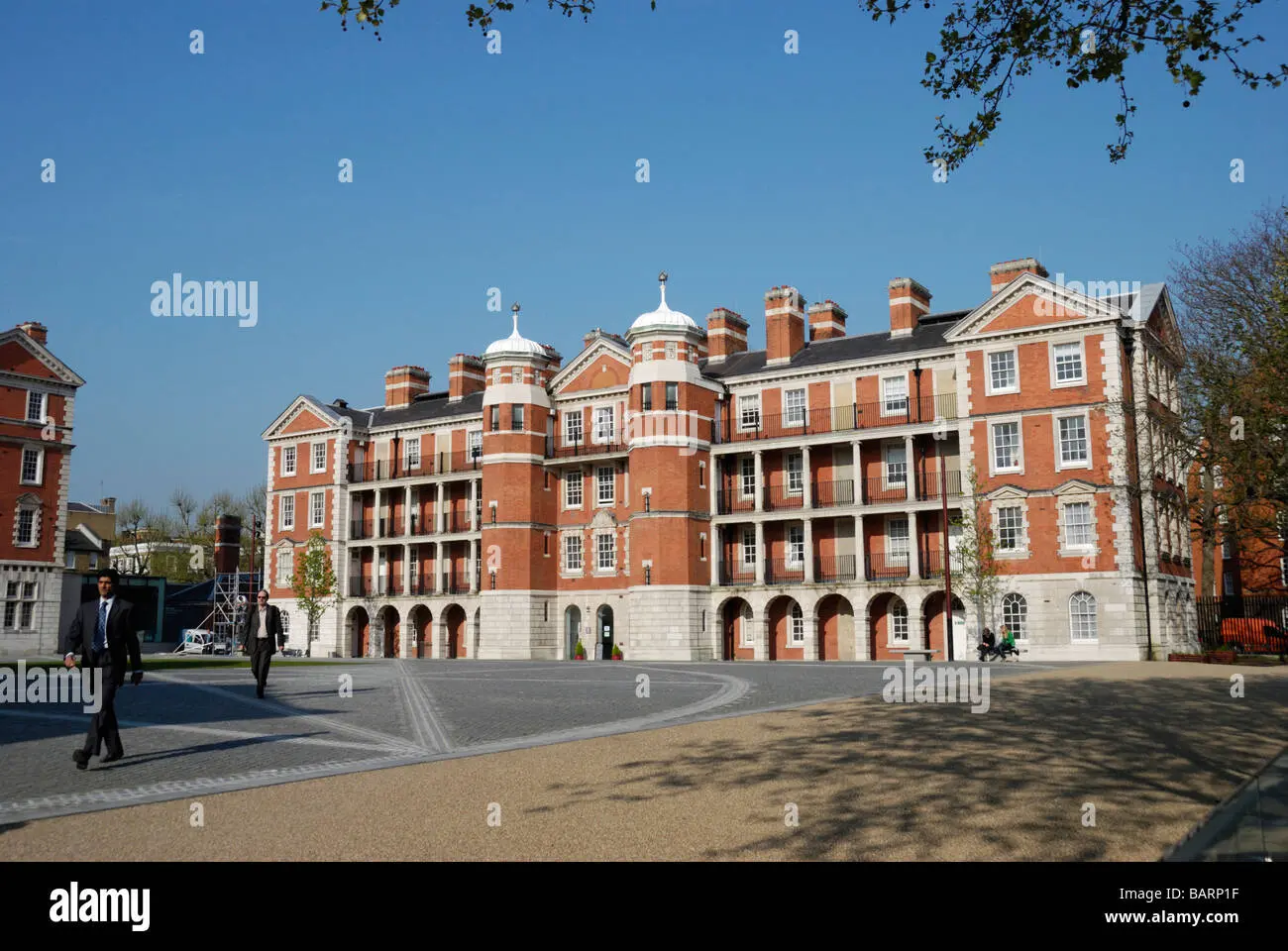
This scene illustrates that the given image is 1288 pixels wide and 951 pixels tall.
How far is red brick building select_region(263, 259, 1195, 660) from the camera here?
1599 inches

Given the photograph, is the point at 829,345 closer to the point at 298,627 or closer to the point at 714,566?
the point at 714,566

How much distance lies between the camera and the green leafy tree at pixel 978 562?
40.4 m

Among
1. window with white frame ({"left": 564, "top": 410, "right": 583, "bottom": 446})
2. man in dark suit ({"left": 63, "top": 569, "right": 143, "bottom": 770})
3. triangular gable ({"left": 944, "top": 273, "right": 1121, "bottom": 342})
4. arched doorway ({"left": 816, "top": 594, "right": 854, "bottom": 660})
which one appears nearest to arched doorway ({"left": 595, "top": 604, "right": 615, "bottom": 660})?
window with white frame ({"left": 564, "top": 410, "right": 583, "bottom": 446})

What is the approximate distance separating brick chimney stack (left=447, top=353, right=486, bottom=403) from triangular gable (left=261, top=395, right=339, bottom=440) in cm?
664

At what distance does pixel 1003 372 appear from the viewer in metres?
42.6

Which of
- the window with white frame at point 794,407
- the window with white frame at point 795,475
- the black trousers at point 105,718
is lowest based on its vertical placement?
the black trousers at point 105,718

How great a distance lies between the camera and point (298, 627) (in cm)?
6100

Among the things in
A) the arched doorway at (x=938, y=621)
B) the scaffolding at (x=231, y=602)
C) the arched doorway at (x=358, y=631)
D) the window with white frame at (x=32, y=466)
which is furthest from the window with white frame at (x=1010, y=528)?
the window with white frame at (x=32, y=466)

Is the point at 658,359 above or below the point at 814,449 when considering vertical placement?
above

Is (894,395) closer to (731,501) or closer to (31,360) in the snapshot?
(731,501)

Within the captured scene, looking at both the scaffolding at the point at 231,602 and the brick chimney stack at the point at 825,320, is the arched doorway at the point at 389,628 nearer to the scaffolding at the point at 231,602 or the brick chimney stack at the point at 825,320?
the scaffolding at the point at 231,602

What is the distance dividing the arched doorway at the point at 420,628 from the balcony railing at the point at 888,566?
2456cm
